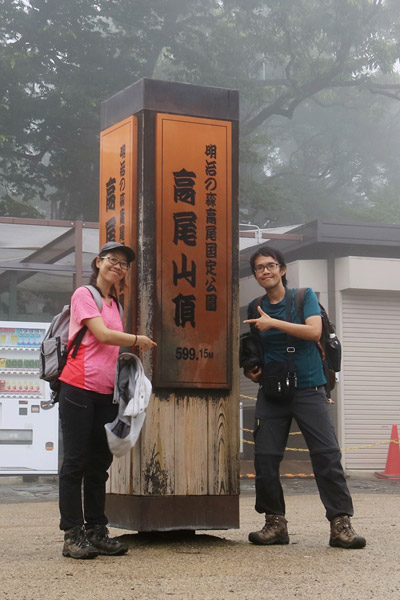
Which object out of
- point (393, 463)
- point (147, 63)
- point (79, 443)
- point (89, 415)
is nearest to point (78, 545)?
point (79, 443)

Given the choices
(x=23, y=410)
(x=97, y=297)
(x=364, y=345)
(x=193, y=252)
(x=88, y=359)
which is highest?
(x=193, y=252)

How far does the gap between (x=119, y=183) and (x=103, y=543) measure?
98.4 inches

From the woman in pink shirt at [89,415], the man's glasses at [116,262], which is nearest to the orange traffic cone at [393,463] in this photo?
the woman in pink shirt at [89,415]

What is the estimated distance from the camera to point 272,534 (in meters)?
6.36

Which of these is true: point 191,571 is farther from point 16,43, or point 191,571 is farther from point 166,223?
point 16,43

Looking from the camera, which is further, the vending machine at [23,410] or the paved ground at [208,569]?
the vending machine at [23,410]

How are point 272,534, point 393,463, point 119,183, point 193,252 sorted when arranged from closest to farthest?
1. point 272,534
2. point 193,252
3. point 119,183
4. point 393,463

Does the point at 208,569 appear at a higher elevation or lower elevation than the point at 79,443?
lower

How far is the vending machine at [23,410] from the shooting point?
1555 cm

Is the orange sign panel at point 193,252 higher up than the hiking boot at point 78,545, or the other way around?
the orange sign panel at point 193,252

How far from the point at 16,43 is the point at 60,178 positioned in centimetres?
404

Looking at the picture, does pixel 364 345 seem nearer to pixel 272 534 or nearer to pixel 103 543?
pixel 272 534

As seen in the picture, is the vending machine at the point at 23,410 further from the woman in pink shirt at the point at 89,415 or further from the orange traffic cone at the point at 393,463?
the woman in pink shirt at the point at 89,415

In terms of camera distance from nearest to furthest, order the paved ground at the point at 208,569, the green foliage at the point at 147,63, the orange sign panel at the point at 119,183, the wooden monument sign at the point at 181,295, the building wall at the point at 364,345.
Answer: the paved ground at the point at 208,569
the wooden monument sign at the point at 181,295
the orange sign panel at the point at 119,183
the building wall at the point at 364,345
the green foliage at the point at 147,63
